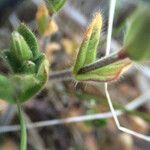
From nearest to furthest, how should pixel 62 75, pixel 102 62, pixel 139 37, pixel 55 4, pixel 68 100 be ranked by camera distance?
1. pixel 139 37
2. pixel 102 62
3. pixel 55 4
4. pixel 62 75
5. pixel 68 100

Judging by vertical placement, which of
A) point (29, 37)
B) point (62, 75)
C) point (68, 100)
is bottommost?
point (68, 100)

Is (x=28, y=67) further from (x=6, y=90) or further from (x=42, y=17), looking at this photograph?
(x=42, y=17)

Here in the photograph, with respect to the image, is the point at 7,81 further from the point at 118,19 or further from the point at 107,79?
the point at 118,19

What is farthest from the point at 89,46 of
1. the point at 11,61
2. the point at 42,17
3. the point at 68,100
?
the point at 68,100

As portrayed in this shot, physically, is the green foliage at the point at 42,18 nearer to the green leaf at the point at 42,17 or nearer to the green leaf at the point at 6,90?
the green leaf at the point at 42,17

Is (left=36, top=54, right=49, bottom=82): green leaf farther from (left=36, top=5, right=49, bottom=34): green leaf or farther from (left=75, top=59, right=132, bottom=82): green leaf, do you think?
(left=36, top=5, right=49, bottom=34): green leaf

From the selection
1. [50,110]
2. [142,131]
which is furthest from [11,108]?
[142,131]
